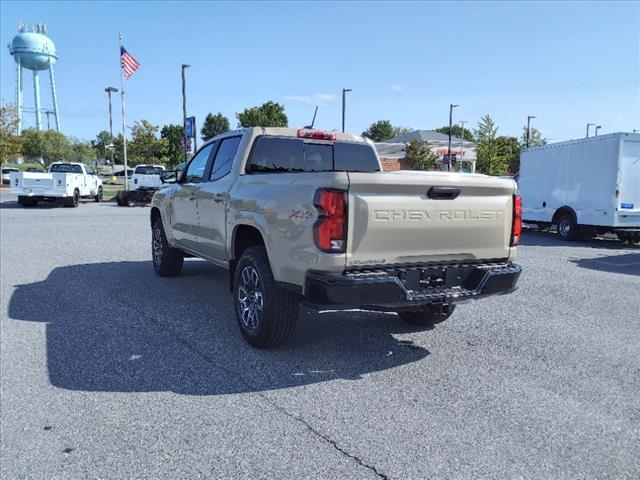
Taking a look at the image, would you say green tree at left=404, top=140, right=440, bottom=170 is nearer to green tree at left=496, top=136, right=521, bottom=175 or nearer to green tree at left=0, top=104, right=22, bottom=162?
green tree at left=496, top=136, right=521, bottom=175

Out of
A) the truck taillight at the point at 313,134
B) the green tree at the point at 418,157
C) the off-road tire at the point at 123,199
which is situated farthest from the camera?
the green tree at the point at 418,157

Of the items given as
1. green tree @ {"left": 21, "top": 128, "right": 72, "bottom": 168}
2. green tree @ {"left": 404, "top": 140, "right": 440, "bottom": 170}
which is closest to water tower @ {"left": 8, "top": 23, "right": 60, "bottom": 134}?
A: green tree @ {"left": 21, "top": 128, "right": 72, "bottom": 168}

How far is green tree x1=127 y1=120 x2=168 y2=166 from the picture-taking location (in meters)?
56.6

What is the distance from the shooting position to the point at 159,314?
604 centimetres

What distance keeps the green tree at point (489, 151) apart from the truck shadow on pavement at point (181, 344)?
44.9 m

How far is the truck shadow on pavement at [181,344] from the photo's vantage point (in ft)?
13.8

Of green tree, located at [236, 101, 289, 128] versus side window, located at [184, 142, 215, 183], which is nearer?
side window, located at [184, 142, 215, 183]

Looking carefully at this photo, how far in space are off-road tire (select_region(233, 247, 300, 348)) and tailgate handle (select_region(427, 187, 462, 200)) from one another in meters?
1.39

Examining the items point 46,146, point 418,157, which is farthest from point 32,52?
point 418,157

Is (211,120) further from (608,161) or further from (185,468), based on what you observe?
(185,468)

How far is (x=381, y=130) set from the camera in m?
114

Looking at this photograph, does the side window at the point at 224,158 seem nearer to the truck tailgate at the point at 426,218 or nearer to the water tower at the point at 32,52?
the truck tailgate at the point at 426,218

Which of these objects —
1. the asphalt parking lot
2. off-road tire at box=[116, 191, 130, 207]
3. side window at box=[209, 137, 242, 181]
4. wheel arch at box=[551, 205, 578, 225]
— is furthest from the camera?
off-road tire at box=[116, 191, 130, 207]

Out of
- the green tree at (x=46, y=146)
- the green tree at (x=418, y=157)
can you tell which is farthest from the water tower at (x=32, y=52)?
the green tree at (x=418, y=157)
